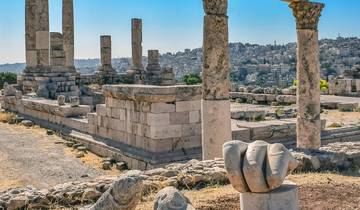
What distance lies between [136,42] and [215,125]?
24531 mm

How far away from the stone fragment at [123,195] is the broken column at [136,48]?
27653 millimetres

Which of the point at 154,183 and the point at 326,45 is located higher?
the point at 326,45

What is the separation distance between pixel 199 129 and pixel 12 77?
26126 mm

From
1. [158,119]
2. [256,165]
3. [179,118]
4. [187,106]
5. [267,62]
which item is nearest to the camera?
[256,165]

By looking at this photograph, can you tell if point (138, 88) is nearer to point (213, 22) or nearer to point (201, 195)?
point (213, 22)

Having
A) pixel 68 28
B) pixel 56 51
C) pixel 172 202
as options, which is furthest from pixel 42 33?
pixel 172 202

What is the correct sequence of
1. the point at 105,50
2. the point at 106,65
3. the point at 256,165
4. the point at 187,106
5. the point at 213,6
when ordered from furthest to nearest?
the point at 105,50 < the point at 106,65 < the point at 187,106 < the point at 213,6 < the point at 256,165

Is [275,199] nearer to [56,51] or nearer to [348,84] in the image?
[56,51]

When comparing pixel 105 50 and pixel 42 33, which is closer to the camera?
pixel 42 33

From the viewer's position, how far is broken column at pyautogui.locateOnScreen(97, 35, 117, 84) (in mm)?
31422

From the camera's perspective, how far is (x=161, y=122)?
11438mm

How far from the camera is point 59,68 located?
24.3 m

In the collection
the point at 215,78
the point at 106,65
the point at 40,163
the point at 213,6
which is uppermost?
the point at 213,6

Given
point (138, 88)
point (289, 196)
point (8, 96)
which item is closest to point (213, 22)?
point (138, 88)
